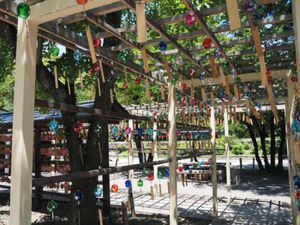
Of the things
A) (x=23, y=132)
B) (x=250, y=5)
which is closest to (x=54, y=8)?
(x=23, y=132)

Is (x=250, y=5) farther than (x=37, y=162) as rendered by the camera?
No

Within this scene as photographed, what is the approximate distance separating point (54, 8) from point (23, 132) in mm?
1051

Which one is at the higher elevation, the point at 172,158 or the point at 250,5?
the point at 250,5

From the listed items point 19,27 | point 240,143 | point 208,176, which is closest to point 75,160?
point 19,27

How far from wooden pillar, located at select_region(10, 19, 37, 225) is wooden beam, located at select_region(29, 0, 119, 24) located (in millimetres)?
128

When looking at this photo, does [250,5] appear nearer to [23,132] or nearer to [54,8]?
[54,8]

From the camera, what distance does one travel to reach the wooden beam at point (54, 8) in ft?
8.81

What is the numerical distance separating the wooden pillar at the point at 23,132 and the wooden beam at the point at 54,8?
128 mm

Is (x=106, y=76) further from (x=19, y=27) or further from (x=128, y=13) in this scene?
(x=19, y=27)

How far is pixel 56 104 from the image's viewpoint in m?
3.17

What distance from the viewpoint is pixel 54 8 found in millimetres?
2736

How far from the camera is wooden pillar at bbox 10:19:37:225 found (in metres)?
2.54

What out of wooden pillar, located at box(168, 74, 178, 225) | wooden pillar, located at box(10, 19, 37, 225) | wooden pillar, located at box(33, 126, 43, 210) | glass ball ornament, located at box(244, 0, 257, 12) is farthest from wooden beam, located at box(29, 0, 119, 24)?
wooden pillar, located at box(33, 126, 43, 210)

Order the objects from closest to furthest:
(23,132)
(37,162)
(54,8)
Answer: (23,132), (54,8), (37,162)
